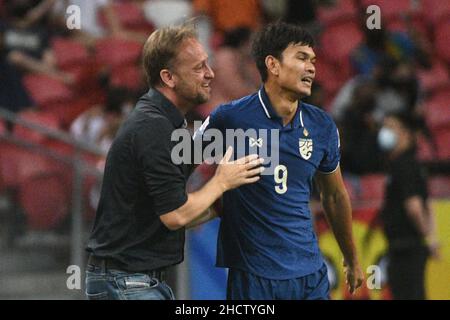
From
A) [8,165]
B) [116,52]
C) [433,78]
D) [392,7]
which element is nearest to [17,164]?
[8,165]

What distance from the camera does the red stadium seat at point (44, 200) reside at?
6977mm

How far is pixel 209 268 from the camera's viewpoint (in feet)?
23.9

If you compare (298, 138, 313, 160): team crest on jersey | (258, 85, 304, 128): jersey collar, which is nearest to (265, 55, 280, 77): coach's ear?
(258, 85, 304, 128): jersey collar

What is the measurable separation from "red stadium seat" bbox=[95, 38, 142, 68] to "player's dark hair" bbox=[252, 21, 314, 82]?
461cm

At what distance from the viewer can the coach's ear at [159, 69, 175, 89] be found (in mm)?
4469

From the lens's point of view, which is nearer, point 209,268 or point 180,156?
point 180,156

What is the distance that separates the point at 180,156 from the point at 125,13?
5.59 metres

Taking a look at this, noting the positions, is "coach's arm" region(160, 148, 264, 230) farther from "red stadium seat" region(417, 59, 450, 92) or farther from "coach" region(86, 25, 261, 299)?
"red stadium seat" region(417, 59, 450, 92)

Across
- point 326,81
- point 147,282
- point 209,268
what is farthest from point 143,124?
point 326,81

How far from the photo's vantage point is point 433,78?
30.9 ft

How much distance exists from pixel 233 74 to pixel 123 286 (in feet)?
15.5

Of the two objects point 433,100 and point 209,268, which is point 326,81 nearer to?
point 433,100

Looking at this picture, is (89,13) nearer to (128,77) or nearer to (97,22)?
(97,22)

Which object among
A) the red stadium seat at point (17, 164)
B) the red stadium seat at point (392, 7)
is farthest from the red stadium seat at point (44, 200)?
the red stadium seat at point (392, 7)
